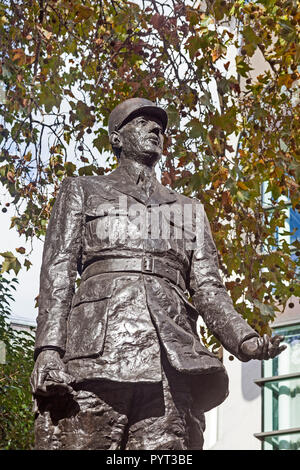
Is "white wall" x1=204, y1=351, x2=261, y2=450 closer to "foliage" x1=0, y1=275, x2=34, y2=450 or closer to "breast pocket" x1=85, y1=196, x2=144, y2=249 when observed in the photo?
"foliage" x1=0, y1=275, x2=34, y2=450

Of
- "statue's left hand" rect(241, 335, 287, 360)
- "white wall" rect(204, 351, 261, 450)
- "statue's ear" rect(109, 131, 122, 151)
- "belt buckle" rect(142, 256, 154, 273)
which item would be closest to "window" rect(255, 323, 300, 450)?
Answer: "white wall" rect(204, 351, 261, 450)

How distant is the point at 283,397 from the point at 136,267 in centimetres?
1419

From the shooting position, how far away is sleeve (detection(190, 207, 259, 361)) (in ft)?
17.7

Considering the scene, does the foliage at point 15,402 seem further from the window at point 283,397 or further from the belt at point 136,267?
the belt at point 136,267

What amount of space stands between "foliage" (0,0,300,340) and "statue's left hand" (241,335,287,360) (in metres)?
4.70

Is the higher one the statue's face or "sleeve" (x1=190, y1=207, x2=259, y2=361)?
the statue's face

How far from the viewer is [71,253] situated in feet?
18.2

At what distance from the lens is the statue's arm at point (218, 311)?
5.18 metres

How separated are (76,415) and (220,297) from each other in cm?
101

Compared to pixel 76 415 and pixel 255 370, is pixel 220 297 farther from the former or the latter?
pixel 255 370

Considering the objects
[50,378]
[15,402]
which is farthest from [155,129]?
[15,402]

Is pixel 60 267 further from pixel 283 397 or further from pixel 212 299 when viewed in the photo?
pixel 283 397

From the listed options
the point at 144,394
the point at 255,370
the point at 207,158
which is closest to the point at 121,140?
the point at 144,394
